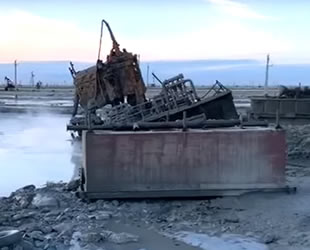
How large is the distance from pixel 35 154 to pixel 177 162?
10.7 m

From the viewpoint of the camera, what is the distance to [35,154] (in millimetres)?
22953

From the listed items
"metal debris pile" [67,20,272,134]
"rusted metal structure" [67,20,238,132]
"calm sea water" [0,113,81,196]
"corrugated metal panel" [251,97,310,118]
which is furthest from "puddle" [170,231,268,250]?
"corrugated metal panel" [251,97,310,118]

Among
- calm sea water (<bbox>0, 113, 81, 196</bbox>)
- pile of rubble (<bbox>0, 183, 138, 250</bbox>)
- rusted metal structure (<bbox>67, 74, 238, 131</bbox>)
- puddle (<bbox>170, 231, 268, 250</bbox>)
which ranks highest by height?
rusted metal structure (<bbox>67, 74, 238, 131</bbox>)

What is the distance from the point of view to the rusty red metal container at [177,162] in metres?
13.2

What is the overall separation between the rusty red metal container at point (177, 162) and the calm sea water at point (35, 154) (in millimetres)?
3219

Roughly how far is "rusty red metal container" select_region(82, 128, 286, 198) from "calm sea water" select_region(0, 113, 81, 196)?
3.22 m

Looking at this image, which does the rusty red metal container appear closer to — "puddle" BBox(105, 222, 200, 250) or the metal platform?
"puddle" BBox(105, 222, 200, 250)

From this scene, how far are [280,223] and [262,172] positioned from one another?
2302 millimetres

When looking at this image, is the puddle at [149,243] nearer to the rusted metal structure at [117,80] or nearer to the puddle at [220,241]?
the puddle at [220,241]

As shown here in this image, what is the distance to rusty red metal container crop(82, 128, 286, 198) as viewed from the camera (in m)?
13.2

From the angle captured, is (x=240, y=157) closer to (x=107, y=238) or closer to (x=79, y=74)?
(x=107, y=238)

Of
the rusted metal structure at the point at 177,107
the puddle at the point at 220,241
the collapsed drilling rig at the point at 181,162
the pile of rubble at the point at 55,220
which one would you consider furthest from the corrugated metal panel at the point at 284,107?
the puddle at the point at 220,241

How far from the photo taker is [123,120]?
18188 mm

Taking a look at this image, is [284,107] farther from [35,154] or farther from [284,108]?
[35,154]
